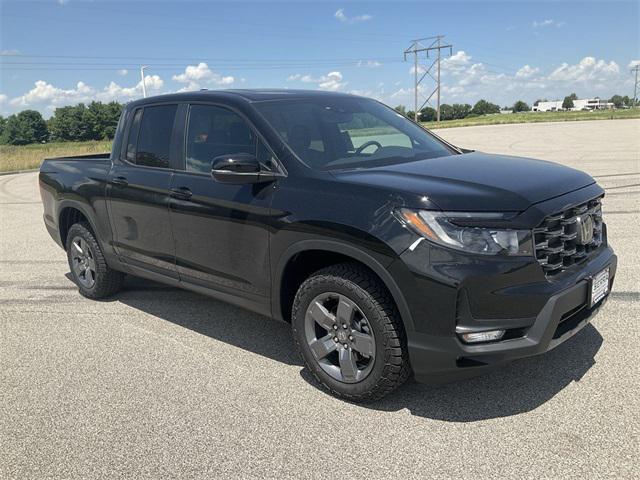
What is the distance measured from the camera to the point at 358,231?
304cm

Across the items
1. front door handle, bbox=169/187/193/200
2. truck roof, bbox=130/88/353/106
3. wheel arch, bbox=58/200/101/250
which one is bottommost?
wheel arch, bbox=58/200/101/250

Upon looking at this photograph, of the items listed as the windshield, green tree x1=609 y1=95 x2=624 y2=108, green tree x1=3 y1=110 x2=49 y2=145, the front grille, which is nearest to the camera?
the front grille

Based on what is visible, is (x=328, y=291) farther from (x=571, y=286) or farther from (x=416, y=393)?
(x=571, y=286)

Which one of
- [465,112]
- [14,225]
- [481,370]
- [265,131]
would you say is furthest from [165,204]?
[465,112]

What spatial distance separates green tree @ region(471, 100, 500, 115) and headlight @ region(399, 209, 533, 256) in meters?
112

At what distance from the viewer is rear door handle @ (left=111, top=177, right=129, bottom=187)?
4.69 meters

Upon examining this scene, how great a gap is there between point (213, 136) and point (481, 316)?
236 centimetres

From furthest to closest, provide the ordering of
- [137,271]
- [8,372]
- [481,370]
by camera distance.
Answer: [137,271] < [8,372] < [481,370]

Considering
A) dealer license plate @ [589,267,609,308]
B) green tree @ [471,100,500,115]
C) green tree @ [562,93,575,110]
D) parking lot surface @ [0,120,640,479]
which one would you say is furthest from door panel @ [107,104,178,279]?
green tree @ [562,93,575,110]

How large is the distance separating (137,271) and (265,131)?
1915 mm

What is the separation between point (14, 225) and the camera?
10109mm

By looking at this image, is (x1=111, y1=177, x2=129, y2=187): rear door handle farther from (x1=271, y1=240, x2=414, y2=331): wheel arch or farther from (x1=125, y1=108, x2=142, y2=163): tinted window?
(x1=271, y1=240, x2=414, y2=331): wheel arch

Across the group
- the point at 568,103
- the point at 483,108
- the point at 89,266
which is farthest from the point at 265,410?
the point at 568,103

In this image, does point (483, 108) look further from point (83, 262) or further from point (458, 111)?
point (83, 262)
